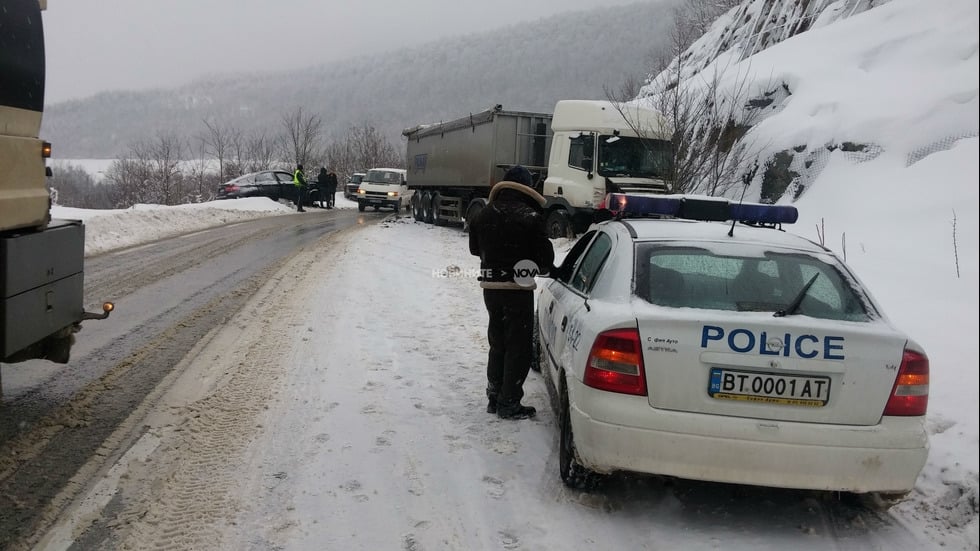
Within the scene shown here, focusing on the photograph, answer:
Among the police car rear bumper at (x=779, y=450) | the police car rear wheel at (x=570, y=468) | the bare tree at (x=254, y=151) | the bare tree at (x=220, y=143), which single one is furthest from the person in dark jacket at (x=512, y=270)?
the bare tree at (x=254, y=151)

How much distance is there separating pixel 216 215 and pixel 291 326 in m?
17.5

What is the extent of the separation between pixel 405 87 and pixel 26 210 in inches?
6292

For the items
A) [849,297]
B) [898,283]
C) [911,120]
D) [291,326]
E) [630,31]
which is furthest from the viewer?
[630,31]

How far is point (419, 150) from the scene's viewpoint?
24.2 metres

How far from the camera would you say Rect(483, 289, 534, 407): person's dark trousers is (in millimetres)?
4832

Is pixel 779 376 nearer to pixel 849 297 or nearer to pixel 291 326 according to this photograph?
pixel 849 297

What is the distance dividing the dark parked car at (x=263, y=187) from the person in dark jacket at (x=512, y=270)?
94.9 feet

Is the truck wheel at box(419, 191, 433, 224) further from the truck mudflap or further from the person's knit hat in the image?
the person's knit hat

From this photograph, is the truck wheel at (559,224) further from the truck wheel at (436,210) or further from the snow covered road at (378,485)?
the truck wheel at (436,210)

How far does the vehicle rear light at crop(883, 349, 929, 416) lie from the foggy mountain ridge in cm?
11347

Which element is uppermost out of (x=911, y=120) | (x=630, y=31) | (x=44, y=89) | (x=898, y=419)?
(x=630, y=31)

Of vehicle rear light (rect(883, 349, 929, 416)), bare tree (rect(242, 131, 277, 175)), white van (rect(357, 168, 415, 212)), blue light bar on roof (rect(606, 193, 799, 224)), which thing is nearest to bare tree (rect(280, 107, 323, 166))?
bare tree (rect(242, 131, 277, 175))

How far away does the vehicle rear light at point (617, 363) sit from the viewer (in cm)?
333

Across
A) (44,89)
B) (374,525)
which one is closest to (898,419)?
(374,525)
